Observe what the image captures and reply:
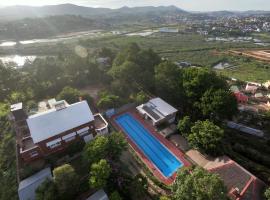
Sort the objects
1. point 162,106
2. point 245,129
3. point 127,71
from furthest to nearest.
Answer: point 127,71
point 245,129
point 162,106

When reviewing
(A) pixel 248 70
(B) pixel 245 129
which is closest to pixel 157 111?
(B) pixel 245 129

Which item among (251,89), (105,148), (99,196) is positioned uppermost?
(105,148)

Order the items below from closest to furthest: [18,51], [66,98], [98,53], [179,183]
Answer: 1. [179,183]
2. [66,98]
3. [98,53]
4. [18,51]

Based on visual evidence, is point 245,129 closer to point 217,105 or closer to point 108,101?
point 217,105

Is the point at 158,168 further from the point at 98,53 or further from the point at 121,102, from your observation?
the point at 98,53

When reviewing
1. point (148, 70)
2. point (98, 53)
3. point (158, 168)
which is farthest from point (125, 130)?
point (98, 53)

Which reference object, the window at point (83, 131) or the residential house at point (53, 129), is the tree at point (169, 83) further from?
the window at point (83, 131)
